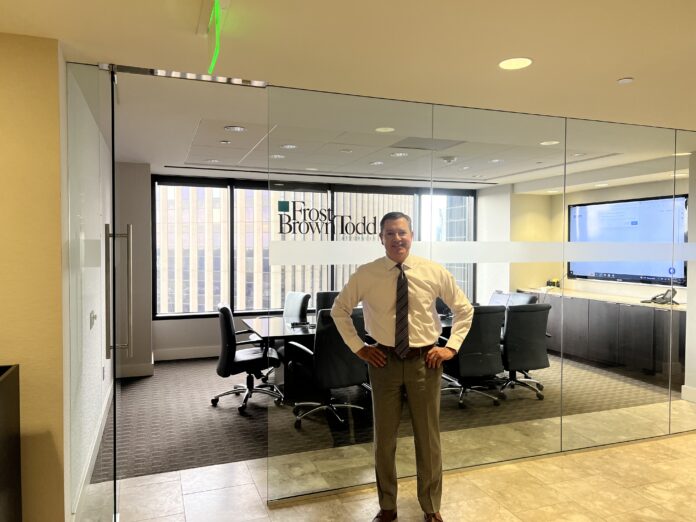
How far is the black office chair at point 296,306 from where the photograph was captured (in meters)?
3.37

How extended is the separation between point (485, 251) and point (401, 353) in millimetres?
1255

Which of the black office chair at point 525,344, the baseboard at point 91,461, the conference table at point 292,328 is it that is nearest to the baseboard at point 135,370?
the baseboard at point 91,461

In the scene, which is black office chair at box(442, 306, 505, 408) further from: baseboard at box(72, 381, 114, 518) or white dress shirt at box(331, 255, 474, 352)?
baseboard at box(72, 381, 114, 518)

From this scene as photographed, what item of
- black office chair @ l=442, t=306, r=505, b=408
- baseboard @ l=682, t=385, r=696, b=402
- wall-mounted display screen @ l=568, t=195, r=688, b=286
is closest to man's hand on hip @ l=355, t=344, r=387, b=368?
black office chair @ l=442, t=306, r=505, b=408

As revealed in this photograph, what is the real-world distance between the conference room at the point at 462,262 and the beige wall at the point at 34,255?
37cm

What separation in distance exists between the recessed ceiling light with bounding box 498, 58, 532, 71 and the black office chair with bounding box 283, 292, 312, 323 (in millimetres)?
1716

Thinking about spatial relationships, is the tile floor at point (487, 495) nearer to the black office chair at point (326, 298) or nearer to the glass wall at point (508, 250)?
the glass wall at point (508, 250)

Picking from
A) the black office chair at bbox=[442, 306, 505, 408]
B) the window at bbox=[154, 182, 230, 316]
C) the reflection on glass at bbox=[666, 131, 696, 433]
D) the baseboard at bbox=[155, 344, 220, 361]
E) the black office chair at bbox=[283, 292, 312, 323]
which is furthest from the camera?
the window at bbox=[154, 182, 230, 316]

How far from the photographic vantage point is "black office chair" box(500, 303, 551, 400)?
3.86 meters

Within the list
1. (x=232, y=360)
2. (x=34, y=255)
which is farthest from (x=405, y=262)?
(x=232, y=360)

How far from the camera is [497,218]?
3826mm

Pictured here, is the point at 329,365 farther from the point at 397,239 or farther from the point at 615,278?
the point at 615,278

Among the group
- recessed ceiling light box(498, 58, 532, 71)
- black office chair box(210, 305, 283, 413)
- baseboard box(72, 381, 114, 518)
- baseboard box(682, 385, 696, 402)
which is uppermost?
recessed ceiling light box(498, 58, 532, 71)

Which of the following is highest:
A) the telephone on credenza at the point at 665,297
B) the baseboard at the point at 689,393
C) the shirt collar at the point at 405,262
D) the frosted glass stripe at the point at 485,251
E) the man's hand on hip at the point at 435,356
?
the frosted glass stripe at the point at 485,251
